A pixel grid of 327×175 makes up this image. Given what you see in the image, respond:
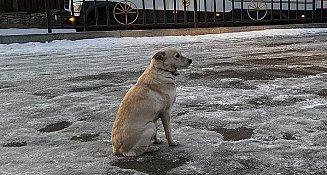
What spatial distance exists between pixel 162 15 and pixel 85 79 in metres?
8.46

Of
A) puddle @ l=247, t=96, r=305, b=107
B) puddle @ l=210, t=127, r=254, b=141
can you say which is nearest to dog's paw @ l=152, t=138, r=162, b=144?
puddle @ l=210, t=127, r=254, b=141

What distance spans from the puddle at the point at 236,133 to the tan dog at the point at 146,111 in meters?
0.46

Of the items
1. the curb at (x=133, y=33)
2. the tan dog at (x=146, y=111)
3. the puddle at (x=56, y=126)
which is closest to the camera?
the tan dog at (x=146, y=111)

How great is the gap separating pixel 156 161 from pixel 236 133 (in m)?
0.85

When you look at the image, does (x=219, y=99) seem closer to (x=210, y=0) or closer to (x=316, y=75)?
(x=316, y=75)

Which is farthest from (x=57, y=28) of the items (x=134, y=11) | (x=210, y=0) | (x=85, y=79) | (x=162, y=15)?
(x=85, y=79)

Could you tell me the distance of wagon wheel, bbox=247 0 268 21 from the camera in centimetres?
1574

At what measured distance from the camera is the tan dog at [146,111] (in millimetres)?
3189

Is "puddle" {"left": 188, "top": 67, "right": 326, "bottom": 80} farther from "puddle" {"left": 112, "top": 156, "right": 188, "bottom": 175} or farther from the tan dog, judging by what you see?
"puddle" {"left": 112, "top": 156, "right": 188, "bottom": 175}

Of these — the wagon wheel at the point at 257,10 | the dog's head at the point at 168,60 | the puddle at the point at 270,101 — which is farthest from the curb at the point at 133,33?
the dog's head at the point at 168,60

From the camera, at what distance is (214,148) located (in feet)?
10.8

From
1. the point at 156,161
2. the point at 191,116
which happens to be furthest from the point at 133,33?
the point at 156,161

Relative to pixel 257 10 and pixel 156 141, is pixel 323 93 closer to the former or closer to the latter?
pixel 156 141

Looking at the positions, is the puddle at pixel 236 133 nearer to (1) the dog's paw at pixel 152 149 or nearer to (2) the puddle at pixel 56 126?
(1) the dog's paw at pixel 152 149
